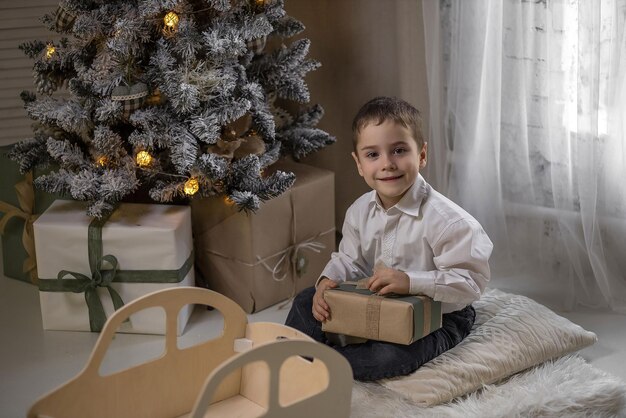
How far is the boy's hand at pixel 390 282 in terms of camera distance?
1880mm

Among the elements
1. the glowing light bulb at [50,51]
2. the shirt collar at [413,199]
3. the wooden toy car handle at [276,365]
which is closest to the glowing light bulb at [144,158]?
the glowing light bulb at [50,51]

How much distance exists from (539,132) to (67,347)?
51.1 inches

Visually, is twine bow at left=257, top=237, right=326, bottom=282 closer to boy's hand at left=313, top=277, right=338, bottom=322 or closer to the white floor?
the white floor

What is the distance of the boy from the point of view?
191 cm

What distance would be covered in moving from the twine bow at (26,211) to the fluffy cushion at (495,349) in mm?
1102

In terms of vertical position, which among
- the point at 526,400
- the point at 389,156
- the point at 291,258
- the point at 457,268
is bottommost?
the point at 526,400

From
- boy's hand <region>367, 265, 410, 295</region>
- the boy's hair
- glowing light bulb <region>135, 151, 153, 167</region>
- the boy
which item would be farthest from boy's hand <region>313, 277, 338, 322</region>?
glowing light bulb <region>135, 151, 153, 167</region>

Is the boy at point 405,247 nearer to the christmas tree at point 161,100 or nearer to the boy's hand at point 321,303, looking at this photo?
the boy's hand at point 321,303

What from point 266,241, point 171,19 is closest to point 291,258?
point 266,241

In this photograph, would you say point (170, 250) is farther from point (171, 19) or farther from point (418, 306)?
point (418, 306)

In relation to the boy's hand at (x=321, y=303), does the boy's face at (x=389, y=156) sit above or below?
above

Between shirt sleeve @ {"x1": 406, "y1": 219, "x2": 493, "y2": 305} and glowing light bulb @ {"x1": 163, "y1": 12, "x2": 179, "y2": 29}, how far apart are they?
2.57ft

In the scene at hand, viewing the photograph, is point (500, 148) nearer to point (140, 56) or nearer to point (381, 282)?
point (381, 282)

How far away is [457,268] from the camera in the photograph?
1.93 metres
